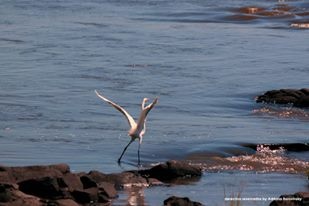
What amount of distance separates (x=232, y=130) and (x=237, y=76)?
6.71 meters

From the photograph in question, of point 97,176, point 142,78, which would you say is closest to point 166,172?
point 97,176

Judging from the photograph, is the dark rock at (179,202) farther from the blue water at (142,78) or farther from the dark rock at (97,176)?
the dark rock at (97,176)

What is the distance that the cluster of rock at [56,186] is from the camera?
10.8 metres

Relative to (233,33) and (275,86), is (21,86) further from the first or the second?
(233,33)

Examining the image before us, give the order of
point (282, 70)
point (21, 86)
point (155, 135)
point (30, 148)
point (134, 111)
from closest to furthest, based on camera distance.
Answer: point (30, 148) < point (155, 135) < point (134, 111) < point (21, 86) < point (282, 70)

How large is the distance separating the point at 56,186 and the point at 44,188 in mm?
130

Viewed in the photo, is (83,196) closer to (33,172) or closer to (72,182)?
(72,182)

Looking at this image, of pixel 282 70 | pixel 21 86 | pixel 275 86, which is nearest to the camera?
pixel 21 86

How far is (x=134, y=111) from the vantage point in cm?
1862

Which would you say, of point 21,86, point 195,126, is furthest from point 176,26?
point 195,126

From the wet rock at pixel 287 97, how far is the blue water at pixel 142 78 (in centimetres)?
31

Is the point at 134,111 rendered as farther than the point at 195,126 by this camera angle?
Yes

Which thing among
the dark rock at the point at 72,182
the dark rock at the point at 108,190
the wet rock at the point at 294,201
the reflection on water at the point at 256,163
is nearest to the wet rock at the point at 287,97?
the reflection on water at the point at 256,163

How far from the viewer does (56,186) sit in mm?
11281
